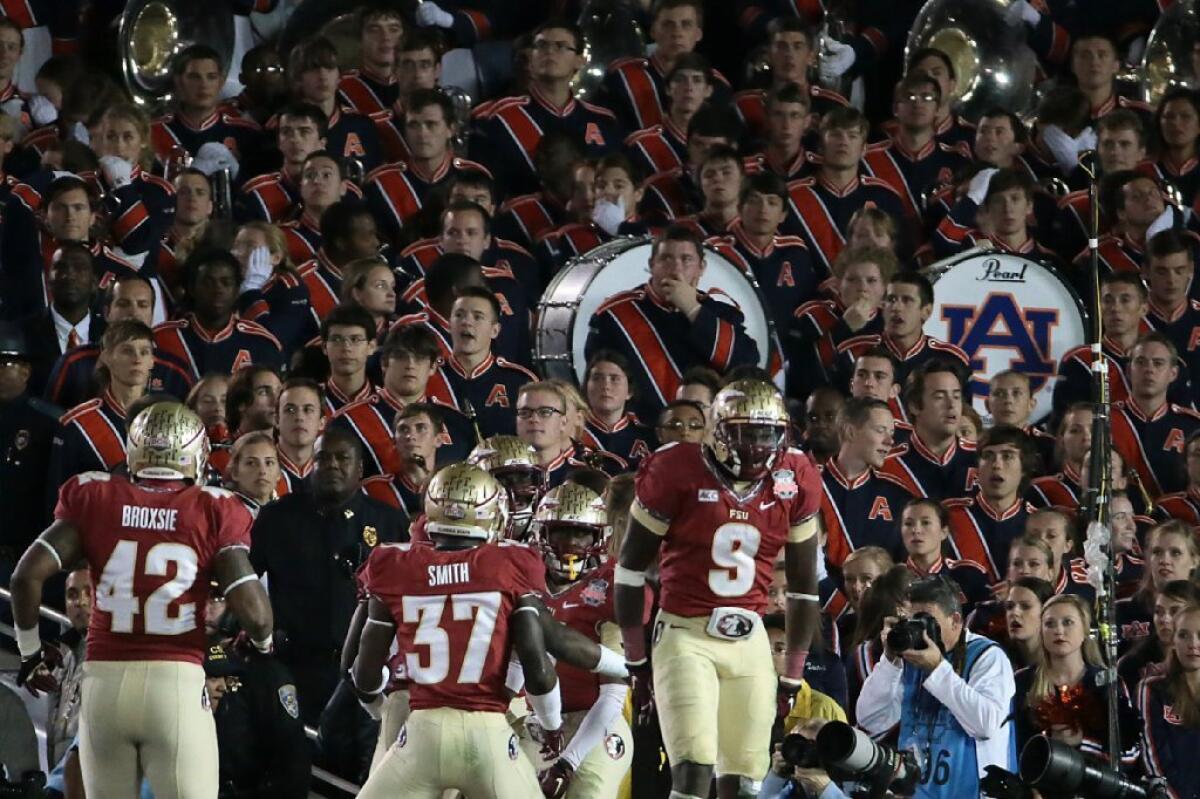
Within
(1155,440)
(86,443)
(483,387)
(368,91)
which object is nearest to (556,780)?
(86,443)

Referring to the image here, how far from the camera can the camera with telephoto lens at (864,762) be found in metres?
9.96

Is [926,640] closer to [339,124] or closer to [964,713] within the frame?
[964,713]

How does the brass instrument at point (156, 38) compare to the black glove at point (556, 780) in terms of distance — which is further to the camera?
the brass instrument at point (156, 38)

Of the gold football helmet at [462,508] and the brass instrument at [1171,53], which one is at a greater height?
the brass instrument at [1171,53]

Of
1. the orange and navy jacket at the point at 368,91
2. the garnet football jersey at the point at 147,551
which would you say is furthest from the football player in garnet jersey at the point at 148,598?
the orange and navy jacket at the point at 368,91

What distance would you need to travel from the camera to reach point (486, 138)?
15.7m

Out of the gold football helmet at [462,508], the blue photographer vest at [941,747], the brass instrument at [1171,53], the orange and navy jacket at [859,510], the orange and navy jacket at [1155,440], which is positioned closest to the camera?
the gold football helmet at [462,508]

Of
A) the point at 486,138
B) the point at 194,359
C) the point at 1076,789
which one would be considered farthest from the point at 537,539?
the point at 486,138

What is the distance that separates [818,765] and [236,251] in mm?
4940

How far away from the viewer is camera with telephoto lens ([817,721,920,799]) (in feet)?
32.7

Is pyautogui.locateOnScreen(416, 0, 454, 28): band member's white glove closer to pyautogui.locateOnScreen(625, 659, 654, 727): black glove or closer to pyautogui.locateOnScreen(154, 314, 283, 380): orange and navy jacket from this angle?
pyautogui.locateOnScreen(154, 314, 283, 380): orange and navy jacket

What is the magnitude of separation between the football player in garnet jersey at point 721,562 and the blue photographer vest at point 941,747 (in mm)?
802

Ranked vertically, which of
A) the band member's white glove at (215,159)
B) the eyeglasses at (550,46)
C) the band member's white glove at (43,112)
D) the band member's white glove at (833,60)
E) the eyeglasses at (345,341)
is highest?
the eyeglasses at (550,46)

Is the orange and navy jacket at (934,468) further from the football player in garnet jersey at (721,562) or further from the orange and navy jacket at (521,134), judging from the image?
the orange and navy jacket at (521,134)
